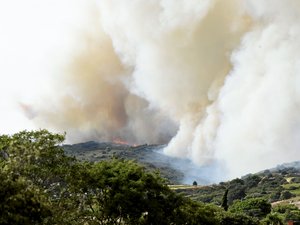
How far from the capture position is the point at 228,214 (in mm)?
97750

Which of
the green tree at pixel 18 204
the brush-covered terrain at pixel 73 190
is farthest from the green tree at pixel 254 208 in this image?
the green tree at pixel 18 204

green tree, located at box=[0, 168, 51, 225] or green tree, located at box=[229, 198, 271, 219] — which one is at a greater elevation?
green tree, located at box=[229, 198, 271, 219]

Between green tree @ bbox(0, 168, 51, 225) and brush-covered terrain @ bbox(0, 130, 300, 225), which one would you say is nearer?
green tree @ bbox(0, 168, 51, 225)

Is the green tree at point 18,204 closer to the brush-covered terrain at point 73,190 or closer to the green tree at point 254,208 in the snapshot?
the brush-covered terrain at point 73,190

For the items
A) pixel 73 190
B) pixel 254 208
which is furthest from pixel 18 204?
pixel 254 208

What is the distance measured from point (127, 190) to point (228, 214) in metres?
58.9

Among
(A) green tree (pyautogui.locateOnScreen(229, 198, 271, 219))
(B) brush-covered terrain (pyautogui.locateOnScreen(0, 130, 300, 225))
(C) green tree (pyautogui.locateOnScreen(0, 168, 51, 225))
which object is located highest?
(A) green tree (pyautogui.locateOnScreen(229, 198, 271, 219))

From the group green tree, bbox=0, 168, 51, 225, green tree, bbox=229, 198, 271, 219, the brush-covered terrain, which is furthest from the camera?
green tree, bbox=229, 198, 271, 219

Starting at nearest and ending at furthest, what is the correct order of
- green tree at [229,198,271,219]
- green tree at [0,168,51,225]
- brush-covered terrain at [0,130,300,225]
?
green tree at [0,168,51,225] < brush-covered terrain at [0,130,300,225] < green tree at [229,198,271,219]

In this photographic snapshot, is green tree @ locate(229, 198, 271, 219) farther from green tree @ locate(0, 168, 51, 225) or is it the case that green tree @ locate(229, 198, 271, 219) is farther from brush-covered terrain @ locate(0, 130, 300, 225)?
green tree @ locate(0, 168, 51, 225)

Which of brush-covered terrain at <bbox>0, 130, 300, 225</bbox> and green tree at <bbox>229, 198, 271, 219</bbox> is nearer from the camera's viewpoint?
brush-covered terrain at <bbox>0, 130, 300, 225</bbox>

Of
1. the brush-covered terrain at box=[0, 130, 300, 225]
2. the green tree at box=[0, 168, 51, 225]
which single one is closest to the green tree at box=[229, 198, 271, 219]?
the brush-covered terrain at box=[0, 130, 300, 225]

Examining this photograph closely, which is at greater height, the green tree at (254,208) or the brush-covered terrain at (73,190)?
the green tree at (254,208)

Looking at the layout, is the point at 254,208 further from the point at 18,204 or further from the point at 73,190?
the point at 18,204
